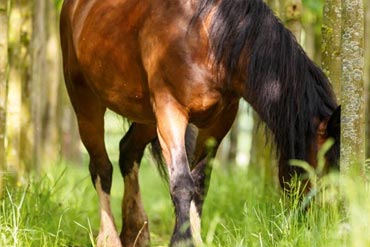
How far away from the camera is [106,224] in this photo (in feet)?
28.5

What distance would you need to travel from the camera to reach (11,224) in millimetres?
7152

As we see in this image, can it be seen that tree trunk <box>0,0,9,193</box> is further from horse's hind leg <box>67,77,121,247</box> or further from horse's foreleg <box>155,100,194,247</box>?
horse's foreleg <box>155,100,194,247</box>

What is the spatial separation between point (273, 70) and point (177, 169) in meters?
1.06

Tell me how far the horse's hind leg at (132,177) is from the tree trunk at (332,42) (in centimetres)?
208

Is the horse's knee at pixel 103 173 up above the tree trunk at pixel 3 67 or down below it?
below

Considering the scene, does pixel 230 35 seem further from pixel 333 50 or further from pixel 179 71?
pixel 333 50

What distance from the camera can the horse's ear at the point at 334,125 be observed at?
653 centimetres

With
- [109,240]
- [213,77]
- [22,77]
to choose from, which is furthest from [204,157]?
[22,77]

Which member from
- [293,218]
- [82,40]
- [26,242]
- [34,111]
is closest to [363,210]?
[293,218]

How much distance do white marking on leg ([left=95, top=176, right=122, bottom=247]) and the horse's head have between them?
2509 millimetres

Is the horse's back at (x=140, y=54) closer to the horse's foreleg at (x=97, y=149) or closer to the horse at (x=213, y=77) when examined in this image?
the horse at (x=213, y=77)

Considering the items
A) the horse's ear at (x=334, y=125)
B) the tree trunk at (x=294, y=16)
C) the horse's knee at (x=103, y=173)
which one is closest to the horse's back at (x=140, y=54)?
the horse's knee at (x=103, y=173)

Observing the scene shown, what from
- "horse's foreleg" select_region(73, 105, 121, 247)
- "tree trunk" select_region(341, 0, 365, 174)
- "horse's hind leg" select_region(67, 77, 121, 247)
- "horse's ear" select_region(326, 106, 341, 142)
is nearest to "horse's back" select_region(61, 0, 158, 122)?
"horse's hind leg" select_region(67, 77, 121, 247)

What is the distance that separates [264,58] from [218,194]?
474 cm
